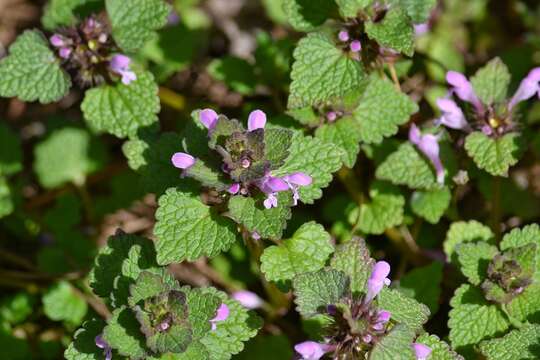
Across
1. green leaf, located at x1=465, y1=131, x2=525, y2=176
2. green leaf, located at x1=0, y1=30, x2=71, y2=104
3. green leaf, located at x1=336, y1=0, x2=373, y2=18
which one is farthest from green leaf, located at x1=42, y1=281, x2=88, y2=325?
green leaf, located at x1=465, y1=131, x2=525, y2=176

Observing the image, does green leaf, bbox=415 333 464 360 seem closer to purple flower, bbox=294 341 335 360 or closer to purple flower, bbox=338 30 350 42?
purple flower, bbox=294 341 335 360

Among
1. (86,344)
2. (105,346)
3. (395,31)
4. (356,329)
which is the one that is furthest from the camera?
(395,31)

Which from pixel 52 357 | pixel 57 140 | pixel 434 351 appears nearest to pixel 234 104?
pixel 57 140

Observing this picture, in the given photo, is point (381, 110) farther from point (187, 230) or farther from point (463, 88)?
point (187, 230)

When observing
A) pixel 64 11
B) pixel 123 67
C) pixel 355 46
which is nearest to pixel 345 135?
pixel 355 46

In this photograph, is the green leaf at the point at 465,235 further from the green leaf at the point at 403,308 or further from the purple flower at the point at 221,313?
the purple flower at the point at 221,313
